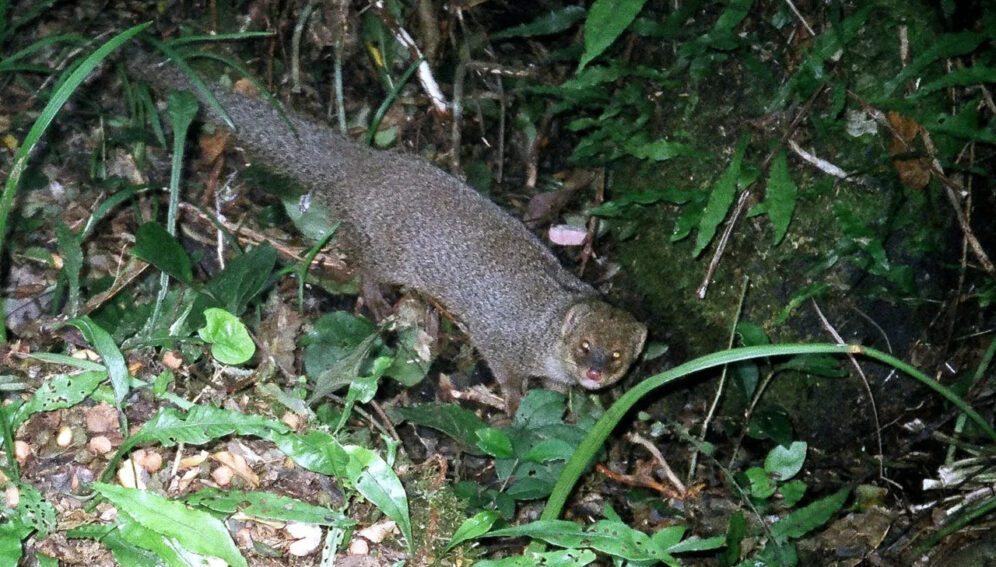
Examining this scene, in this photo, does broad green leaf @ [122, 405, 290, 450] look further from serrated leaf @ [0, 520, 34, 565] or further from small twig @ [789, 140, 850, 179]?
small twig @ [789, 140, 850, 179]

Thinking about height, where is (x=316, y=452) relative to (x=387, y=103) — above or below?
below

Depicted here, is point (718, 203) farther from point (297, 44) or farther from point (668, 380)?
point (297, 44)

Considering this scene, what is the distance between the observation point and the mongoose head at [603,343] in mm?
5312

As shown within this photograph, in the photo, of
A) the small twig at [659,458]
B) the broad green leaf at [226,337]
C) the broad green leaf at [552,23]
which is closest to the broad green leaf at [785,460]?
the small twig at [659,458]

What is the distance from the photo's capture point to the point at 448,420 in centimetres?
471

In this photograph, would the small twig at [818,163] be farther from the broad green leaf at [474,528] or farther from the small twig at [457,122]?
the broad green leaf at [474,528]

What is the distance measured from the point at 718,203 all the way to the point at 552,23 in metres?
1.72

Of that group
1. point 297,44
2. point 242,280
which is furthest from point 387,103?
point 242,280

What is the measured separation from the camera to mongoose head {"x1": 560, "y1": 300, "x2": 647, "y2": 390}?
5.31m

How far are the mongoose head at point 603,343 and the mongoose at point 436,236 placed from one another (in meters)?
0.15

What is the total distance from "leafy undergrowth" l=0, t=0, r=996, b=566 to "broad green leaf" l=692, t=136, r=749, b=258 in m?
0.02

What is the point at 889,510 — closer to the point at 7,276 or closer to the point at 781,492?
the point at 781,492

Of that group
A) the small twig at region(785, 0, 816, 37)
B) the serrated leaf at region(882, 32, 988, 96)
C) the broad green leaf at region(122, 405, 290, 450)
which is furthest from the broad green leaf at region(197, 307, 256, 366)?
the serrated leaf at region(882, 32, 988, 96)

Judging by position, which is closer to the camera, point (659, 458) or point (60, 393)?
point (60, 393)
